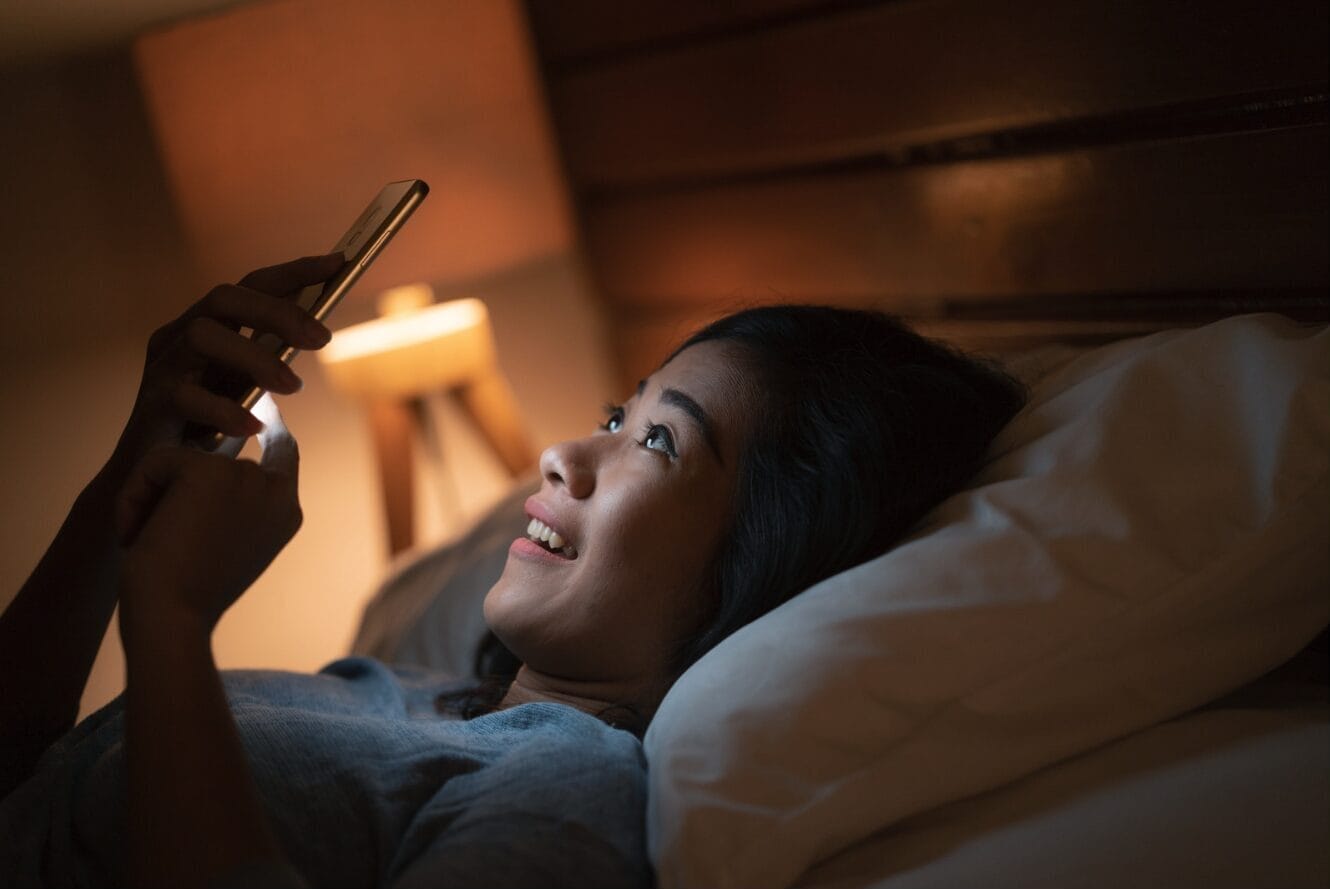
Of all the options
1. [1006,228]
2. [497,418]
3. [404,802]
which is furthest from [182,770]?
[497,418]

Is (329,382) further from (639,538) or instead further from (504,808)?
(504,808)

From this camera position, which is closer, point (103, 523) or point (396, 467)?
point (103, 523)

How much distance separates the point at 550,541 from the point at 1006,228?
0.73 meters

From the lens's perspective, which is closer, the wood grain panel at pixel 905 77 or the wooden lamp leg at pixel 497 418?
the wood grain panel at pixel 905 77

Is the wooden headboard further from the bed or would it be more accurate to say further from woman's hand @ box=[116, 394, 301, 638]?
woman's hand @ box=[116, 394, 301, 638]

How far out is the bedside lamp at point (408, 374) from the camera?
1809 mm

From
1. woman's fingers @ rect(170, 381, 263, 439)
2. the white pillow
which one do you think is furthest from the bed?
woman's fingers @ rect(170, 381, 263, 439)

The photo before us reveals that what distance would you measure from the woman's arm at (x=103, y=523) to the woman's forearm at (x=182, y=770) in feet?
0.53

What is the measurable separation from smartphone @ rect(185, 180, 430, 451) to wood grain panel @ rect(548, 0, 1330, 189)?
0.78m

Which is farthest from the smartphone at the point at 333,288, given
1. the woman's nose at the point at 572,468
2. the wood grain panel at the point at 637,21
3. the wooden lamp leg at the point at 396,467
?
the wooden lamp leg at the point at 396,467

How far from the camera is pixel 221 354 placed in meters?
0.76

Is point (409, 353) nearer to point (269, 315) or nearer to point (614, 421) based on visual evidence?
point (614, 421)

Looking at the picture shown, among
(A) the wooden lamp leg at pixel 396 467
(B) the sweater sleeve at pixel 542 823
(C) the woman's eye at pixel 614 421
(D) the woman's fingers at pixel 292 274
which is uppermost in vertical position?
(D) the woman's fingers at pixel 292 274

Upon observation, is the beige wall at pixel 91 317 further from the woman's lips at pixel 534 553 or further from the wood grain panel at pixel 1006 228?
the wood grain panel at pixel 1006 228
